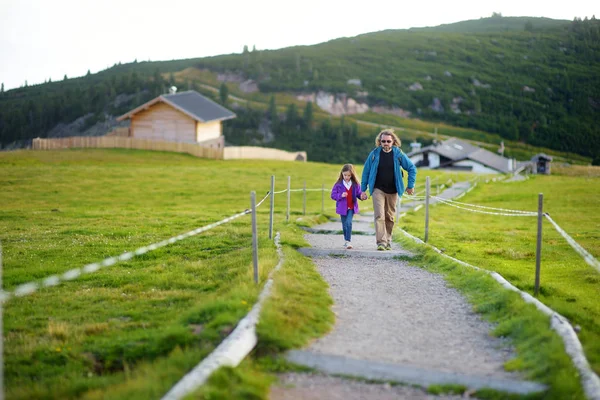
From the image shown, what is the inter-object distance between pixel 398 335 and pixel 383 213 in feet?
20.6

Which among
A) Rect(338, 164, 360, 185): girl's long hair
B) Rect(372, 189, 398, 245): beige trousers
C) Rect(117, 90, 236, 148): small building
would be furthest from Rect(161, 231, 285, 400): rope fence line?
Rect(117, 90, 236, 148): small building

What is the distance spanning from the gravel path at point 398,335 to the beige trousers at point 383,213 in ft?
6.29

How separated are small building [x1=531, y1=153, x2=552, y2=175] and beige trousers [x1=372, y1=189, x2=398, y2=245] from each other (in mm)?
112080

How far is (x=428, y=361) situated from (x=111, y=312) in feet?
14.8

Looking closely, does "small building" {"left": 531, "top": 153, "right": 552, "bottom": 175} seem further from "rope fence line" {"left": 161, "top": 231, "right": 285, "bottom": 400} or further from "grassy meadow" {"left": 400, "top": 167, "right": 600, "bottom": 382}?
"rope fence line" {"left": 161, "top": 231, "right": 285, "bottom": 400}

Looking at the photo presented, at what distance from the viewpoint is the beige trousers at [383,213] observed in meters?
14.0

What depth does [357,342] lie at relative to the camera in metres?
7.59

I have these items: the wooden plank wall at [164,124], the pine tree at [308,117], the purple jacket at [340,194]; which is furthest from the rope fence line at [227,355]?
the pine tree at [308,117]

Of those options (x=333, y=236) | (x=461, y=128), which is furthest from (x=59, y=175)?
(x=461, y=128)

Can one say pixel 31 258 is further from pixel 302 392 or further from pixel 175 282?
pixel 302 392

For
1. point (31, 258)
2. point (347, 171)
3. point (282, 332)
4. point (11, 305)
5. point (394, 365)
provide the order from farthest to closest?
point (347, 171) → point (31, 258) → point (11, 305) → point (282, 332) → point (394, 365)

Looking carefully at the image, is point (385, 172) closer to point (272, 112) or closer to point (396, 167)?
point (396, 167)

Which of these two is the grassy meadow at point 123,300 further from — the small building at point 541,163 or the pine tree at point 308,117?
the pine tree at point 308,117

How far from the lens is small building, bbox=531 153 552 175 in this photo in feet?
393
